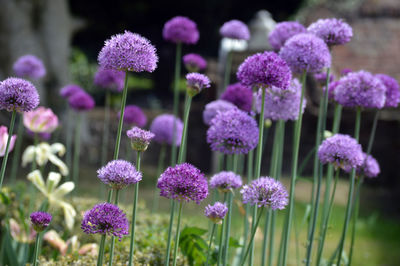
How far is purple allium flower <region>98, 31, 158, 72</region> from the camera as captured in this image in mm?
1403

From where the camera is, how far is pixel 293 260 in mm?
4062

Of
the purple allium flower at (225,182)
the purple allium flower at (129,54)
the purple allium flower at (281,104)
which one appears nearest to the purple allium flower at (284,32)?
the purple allium flower at (281,104)

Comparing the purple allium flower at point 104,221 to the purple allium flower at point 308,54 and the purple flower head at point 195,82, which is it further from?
the purple allium flower at point 308,54

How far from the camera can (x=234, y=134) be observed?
63.4 inches

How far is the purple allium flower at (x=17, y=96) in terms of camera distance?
1.41 m

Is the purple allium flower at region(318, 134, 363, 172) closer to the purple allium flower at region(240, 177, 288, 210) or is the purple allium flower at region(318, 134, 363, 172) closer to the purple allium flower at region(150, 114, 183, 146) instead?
the purple allium flower at region(240, 177, 288, 210)

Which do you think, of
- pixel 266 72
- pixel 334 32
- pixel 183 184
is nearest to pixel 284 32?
pixel 334 32

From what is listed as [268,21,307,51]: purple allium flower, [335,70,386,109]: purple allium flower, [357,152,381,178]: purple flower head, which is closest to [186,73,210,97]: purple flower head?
[335,70,386,109]: purple allium flower

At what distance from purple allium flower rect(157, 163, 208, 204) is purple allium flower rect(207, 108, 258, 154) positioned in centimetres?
29

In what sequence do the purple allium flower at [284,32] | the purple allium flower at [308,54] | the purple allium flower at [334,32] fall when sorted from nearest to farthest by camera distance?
1. the purple allium flower at [308,54]
2. the purple allium flower at [334,32]
3. the purple allium flower at [284,32]

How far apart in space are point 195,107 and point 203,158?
2.72ft

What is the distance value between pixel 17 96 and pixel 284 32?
1316 millimetres

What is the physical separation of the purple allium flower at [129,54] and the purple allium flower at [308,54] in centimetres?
63

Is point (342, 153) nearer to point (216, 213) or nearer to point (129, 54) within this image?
point (216, 213)
